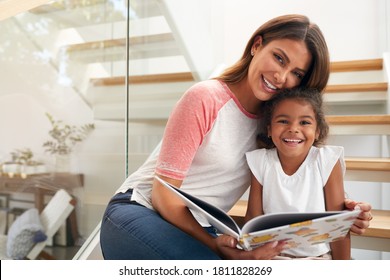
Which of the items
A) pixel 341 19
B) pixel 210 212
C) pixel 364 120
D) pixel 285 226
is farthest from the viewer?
pixel 341 19

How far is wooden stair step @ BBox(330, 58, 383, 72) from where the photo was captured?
83.8 inches

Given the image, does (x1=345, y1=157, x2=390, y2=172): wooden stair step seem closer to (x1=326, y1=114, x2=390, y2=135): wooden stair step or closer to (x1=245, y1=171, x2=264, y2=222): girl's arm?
(x1=326, y1=114, x2=390, y2=135): wooden stair step

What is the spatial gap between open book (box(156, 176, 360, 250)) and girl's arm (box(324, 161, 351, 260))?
22cm

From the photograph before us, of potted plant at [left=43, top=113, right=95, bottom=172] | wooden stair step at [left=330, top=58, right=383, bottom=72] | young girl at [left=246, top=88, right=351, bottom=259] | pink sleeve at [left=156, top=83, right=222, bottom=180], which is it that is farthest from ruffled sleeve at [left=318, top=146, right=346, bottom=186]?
wooden stair step at [left=330, top=58, right=383, bottom=72]

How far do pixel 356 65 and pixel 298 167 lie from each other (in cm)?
141

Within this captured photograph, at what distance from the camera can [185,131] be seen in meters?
0.89

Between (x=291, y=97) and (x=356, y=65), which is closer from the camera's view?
(x=291, y=97)

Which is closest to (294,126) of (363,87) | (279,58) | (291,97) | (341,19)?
(291,97)

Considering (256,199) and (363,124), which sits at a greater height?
(363,124)

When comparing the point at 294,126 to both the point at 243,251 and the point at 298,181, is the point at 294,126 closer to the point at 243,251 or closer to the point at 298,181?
the point at 298,181

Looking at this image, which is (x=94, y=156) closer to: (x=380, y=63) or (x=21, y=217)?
(x=21, y=217)

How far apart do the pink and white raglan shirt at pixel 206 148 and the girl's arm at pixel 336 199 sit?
0.22 meters

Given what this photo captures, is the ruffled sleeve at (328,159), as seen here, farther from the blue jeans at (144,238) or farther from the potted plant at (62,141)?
the potted plant at (62,141)
